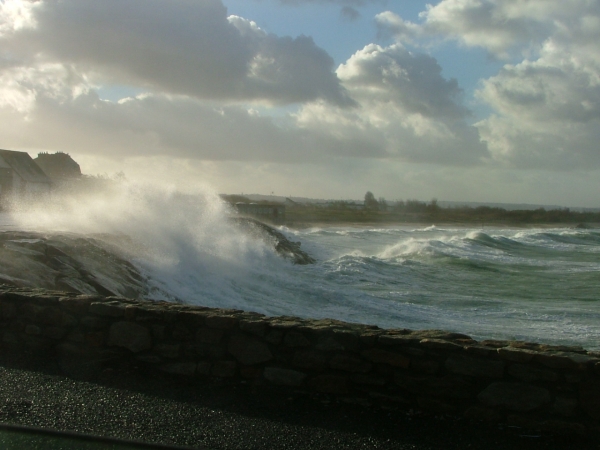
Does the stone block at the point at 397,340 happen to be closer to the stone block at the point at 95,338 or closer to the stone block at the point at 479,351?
the stone block at the point at 479,351

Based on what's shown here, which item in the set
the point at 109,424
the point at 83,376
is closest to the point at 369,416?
the point at 109,424

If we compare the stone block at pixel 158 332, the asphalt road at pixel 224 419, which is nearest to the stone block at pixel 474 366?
the asphalt road at pixel 224 419

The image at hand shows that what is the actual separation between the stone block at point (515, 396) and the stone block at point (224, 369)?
1.79 meters

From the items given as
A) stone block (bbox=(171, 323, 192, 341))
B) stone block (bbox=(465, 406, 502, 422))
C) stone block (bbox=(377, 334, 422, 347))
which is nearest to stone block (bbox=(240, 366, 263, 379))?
stone block (bbox=(171, 323, 192, 341))

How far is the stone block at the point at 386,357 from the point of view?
4125 millimetres

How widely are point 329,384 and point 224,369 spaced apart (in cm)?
82

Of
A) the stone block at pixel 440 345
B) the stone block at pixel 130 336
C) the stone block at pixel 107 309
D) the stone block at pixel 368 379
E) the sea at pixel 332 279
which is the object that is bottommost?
the sea at pixel 332 279

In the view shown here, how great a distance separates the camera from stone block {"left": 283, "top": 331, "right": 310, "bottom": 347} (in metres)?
4.35

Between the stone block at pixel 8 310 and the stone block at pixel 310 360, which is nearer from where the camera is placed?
the stone block at pixel 310 360

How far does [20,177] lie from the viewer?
40375mm

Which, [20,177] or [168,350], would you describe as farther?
[20,177]

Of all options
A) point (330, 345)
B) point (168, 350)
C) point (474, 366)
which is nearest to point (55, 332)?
point (168, 350)

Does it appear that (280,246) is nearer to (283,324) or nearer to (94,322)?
(94,322)

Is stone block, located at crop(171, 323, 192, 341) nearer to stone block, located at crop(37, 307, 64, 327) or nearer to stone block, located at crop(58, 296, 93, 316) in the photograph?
stone block, located at crop(58, 296, 93, 316)
